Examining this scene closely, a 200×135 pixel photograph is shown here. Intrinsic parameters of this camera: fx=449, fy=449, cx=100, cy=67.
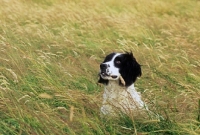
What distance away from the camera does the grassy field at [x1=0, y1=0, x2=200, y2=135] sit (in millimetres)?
3197

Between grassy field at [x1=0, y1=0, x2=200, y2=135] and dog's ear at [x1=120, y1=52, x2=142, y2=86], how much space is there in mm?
183

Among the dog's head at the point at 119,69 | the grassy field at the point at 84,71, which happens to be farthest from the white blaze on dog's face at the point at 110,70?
the grassy field at the point at 84,71

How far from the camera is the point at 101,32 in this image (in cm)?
793

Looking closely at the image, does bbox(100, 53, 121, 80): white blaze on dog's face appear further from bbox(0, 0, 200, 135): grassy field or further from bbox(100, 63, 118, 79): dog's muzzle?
bbox(0, 0, 200, 135): grassy field

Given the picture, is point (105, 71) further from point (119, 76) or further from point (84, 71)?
point (84, 71)

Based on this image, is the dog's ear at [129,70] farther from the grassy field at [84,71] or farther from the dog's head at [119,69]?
the grassy field at [84,71]

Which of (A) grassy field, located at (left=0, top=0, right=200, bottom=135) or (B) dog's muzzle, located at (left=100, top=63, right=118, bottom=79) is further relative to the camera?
(B) dog's muzzle, located at (left=100, top=63, right=118, bottom=79)

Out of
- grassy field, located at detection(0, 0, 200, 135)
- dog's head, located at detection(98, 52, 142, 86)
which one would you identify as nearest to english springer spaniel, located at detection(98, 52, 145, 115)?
dog's head, located at detection(98, 52, 142, 86)

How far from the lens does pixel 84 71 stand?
538 centimetres

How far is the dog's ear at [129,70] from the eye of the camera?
4.16 metres

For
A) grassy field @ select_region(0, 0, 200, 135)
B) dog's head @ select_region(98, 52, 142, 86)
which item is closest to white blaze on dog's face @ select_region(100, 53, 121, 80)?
dog's head @ select_region(98, 52, 142, 86)

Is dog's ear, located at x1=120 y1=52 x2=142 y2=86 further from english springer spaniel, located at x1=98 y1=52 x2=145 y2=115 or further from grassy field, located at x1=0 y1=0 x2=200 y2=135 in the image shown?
grassy field, located at x1=0 y1=0 x2=200 y2=135

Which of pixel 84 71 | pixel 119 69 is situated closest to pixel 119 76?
pixel 119 69

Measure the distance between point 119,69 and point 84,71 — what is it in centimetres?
127
